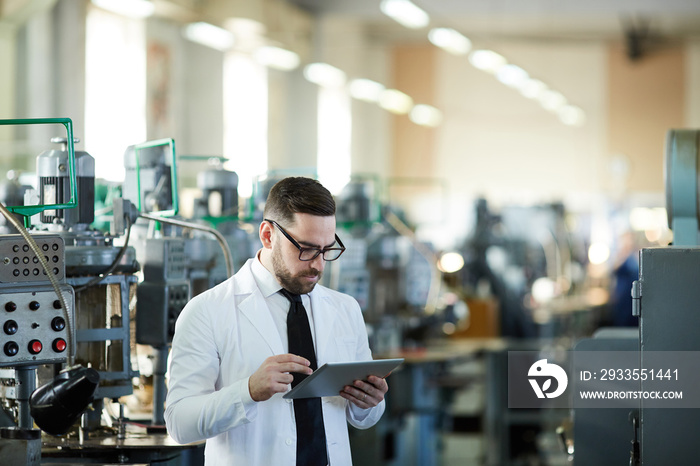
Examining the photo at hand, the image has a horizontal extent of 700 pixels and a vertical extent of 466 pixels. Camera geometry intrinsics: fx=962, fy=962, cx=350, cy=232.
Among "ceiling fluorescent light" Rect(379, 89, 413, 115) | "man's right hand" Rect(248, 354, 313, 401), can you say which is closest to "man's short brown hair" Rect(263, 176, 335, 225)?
"man's right hand" Rect(248, 354, 313, 401)

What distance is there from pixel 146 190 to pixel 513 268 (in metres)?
6.83

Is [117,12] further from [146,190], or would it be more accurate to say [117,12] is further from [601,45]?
[601,45]

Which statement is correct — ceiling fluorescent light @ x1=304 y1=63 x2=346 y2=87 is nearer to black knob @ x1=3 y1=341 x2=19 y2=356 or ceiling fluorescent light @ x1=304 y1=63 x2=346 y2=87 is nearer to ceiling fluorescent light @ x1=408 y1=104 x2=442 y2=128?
ceiling fluorescent light @ x1=408 y1=104 x2=442 y2=128

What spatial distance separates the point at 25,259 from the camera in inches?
112

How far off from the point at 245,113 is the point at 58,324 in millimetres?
11007

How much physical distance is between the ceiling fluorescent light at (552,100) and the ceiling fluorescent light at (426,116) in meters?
2.15

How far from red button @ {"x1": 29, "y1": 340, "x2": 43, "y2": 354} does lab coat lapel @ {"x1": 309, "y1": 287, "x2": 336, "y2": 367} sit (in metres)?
0.81

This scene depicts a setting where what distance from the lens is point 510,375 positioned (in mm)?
4164

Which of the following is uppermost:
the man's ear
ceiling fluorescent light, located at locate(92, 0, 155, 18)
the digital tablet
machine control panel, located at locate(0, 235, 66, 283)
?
ceiling fluorescent light, located at locate(92, 0, 155, 18)

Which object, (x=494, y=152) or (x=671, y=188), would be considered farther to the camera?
(x=494, y=152)

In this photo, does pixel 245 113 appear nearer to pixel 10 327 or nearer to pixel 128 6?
pixel 128 6

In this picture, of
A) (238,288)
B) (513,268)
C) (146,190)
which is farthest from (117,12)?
(238,288)

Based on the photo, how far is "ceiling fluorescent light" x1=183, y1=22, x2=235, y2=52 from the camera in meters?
9.82

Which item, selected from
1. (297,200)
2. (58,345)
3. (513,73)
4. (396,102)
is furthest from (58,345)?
(396,102)
